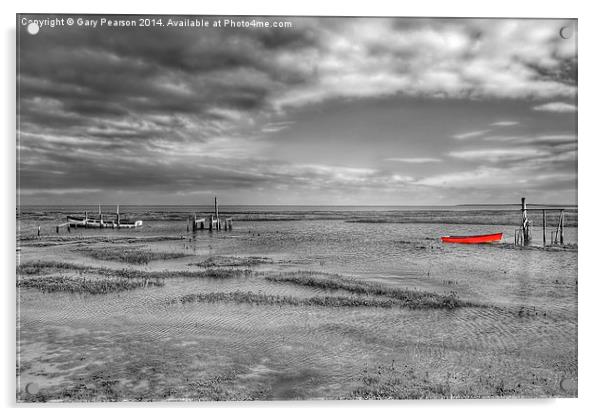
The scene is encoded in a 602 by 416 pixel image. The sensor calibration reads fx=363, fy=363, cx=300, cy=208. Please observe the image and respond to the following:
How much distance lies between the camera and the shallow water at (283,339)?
5.00m

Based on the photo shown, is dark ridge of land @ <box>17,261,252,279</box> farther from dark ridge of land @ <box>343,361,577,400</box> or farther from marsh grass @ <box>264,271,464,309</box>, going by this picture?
dark ridge of land @ <box>343,361,577,400</box>

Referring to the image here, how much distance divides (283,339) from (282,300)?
44.6 inches

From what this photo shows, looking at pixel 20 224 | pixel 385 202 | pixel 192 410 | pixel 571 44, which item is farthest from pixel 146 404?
pixel 571 44

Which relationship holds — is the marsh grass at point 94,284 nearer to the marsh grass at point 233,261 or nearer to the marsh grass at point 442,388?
the marsh grass at point 233,261

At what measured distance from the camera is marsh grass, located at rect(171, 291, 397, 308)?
6.61 m

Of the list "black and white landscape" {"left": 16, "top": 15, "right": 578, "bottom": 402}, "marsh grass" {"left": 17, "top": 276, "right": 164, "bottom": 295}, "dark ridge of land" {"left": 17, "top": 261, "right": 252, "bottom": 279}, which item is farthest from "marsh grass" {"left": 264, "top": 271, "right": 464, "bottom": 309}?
"marsh grass" {"left": 17, "top": 276, "right": 164, "bottom": 295}

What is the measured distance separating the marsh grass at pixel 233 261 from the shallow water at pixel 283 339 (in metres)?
0.86

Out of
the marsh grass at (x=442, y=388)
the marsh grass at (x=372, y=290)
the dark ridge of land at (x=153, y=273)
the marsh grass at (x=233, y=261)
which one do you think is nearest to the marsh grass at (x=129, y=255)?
the dark ridge of land at (x=153, y=273)

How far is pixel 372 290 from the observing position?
7.17m

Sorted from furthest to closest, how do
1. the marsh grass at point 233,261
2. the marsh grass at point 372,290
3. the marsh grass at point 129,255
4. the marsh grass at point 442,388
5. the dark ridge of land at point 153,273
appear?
1. the marsh grass at point 129,255
2. the marsh grass at point 233,261
3. the dark ridge of land at point 153,273
4. the marsh grass at point 372,290
5. the marsh grass at point 442,388

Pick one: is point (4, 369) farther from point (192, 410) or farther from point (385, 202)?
point (385, 202)

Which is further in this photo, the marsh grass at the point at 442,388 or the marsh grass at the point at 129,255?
the marsh grass at the point at 129,255

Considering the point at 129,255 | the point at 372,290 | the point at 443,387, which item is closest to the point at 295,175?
the point at 372,290
